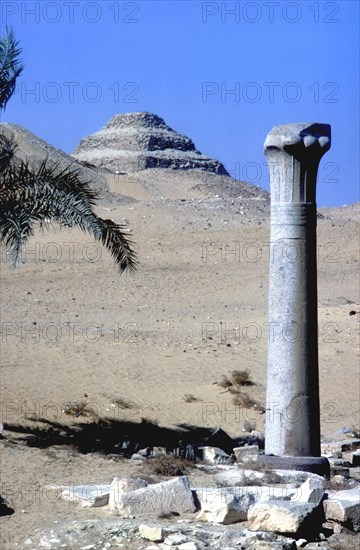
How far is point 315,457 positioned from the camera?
36.1 feet

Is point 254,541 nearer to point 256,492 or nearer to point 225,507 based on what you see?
point 225,507

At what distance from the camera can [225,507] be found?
8.70 meters

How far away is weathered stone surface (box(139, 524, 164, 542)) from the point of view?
26.8ft

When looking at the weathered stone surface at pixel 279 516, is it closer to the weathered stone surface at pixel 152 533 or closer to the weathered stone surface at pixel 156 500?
the weathered stone surface at pixel 156 500

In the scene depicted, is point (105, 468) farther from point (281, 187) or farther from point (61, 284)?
point (61, 284)

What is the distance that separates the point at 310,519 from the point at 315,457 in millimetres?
2527

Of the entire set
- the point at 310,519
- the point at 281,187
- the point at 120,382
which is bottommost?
the point at 310,519

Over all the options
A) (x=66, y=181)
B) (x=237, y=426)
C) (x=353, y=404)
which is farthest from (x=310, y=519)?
(x=353, y=404)

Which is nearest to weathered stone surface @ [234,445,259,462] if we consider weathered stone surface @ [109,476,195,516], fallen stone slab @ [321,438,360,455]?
fallen stone slab @ [321,438,360,455]

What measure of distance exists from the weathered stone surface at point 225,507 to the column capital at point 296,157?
3.71m

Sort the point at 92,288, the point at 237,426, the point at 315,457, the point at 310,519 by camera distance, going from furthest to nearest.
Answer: the point at 92,288
the point at 237,426
the point at 315,457
the point at 310,519

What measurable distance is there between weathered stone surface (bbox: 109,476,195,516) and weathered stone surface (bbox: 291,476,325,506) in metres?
1.05

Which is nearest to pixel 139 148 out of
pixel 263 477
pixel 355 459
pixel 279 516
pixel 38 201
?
pixel 38 201

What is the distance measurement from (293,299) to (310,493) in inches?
112
